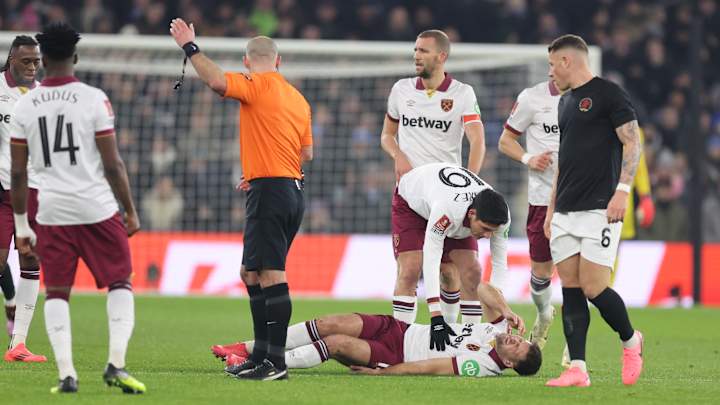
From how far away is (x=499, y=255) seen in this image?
9953 mm

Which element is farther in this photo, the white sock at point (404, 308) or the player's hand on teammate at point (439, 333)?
the white sock at point (404, 308)

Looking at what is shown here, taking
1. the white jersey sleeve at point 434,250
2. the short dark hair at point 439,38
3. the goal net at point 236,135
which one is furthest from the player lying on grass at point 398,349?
the goal net at point 236,135

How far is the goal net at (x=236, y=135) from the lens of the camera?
20109 millimetres

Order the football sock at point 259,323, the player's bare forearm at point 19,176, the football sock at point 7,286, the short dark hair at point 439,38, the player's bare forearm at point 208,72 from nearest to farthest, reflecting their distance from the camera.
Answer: the player's bare forearm at point 19,176, the player's bare forearm at point 208,72, the football sock at point 259,323, the short dark hair at point 439,38, the football sock at point 7,286

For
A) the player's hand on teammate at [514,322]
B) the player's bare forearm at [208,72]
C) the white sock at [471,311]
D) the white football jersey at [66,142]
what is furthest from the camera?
the white sock at [471,311]

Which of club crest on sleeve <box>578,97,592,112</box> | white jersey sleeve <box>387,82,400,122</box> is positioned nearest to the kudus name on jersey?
club crest on sleeve <box>578,97,592,112</box>

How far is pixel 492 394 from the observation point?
824 centimetres

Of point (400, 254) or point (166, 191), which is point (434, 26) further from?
point (400, 254)

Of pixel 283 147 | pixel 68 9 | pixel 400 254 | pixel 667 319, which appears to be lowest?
pixel 667 319

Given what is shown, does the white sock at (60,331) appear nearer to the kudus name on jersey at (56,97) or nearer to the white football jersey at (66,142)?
the white football jersey at (66,142)

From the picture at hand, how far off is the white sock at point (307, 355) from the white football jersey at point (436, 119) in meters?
2.28

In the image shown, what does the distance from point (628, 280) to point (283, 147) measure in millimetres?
11175

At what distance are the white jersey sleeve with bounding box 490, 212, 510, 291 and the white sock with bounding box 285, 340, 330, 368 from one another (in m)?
1.53

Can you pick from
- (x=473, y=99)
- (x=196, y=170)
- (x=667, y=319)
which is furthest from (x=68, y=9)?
(x=473, y=99)
